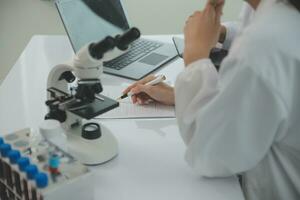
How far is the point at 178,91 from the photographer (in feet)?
2.92

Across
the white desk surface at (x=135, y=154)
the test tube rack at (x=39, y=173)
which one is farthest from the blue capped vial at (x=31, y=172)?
the white desk surface at (x=135, y=154)

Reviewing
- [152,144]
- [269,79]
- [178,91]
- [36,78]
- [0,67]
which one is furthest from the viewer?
[0,67]

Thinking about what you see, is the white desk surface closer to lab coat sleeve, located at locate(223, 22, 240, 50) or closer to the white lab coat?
the white lab coat

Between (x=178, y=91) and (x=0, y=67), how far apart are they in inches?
74.0

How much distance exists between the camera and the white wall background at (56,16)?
92.3 inches

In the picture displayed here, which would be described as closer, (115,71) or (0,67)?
(115,71)

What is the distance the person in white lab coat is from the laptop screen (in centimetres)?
56

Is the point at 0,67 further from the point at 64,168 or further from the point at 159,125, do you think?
the point at 64,168

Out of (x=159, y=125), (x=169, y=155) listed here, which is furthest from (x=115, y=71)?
(x=169, y=155)

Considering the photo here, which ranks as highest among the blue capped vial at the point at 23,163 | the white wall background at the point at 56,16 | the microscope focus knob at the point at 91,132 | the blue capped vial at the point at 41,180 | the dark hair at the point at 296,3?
the dark hair at the point at 296,3

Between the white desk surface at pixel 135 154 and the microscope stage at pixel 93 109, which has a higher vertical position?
the microscope stage at pixel 93 109

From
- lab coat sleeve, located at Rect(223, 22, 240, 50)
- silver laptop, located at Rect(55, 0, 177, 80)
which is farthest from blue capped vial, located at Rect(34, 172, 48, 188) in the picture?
lab coat sleeve, located at Rect(223, 22, 240, 50)

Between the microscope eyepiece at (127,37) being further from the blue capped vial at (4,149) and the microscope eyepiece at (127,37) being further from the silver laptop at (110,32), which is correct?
the silver laptop at (110,32)

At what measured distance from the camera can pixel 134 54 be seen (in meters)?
1.52
